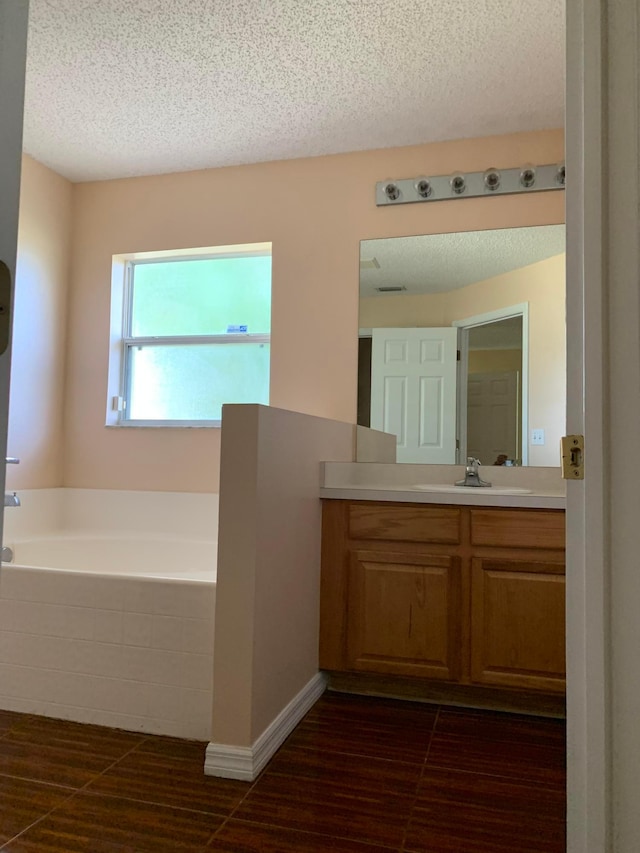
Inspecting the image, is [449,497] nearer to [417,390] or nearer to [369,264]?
[417,390]

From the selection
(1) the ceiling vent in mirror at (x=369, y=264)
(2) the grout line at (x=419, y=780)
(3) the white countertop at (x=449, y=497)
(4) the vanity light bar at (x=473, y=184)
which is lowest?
(2) the grout line at (x=419, y=780)

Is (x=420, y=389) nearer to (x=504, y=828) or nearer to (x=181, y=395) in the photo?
(x=181, y=395)

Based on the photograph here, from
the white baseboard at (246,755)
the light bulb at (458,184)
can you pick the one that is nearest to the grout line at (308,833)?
the white baseboard at (246,755)

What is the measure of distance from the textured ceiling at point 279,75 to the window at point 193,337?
23.7 inches

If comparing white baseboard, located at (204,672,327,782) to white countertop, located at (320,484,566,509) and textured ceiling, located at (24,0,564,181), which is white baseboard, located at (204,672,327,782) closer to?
white countertop, located at (320,484,566,509)

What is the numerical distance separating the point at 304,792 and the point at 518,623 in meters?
1.02

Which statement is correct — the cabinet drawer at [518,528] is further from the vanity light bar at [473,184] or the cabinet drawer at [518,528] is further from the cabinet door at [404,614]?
the vanity light bar at [473,184]

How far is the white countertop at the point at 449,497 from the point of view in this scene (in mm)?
2338

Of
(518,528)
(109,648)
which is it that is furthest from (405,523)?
(109,648)

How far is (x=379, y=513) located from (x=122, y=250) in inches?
86.5

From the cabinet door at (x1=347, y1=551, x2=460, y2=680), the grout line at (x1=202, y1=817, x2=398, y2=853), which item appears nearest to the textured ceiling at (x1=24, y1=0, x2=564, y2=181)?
the cabinet door at (x1=347, y1=551, x2=460, y2=680)

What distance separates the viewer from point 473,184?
9.89 ft

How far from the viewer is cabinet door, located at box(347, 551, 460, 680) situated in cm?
242

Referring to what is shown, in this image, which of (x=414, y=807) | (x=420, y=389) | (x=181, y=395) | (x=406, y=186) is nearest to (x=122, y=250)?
(x=181, y=395)
